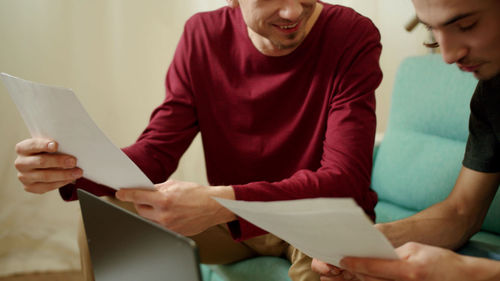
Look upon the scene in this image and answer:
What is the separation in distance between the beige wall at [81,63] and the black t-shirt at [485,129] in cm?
109

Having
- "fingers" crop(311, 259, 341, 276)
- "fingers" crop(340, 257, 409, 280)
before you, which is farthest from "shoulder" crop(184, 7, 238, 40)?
"fingers" crop(340, 257, 409, 280)

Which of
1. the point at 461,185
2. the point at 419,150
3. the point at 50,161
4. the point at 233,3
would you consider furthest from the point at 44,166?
the point at 419,150

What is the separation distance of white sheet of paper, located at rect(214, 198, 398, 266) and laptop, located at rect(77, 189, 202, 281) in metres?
0.08

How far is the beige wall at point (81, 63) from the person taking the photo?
1821 mm

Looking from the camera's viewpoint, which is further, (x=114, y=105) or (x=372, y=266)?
(x=114, y=105)

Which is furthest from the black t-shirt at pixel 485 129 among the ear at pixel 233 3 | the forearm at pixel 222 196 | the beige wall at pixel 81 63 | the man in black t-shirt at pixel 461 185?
the beige wall at pixel 81 63

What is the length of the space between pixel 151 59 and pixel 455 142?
1.25m

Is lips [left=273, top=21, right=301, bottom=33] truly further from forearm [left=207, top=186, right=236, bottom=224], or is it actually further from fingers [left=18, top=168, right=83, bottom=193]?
fingers [left=18, top=168, right=83, bottom=193]

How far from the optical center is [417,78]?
1.38 metres

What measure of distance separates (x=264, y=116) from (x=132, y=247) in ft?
2.12

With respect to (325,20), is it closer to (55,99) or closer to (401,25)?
(55,99)

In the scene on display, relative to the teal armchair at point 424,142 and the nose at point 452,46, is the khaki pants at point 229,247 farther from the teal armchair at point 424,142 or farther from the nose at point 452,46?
the nose at point 452,46

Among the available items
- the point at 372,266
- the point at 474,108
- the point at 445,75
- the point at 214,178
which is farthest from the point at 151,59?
the point at 372,266

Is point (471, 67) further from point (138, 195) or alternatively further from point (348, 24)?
point (138, 195)
